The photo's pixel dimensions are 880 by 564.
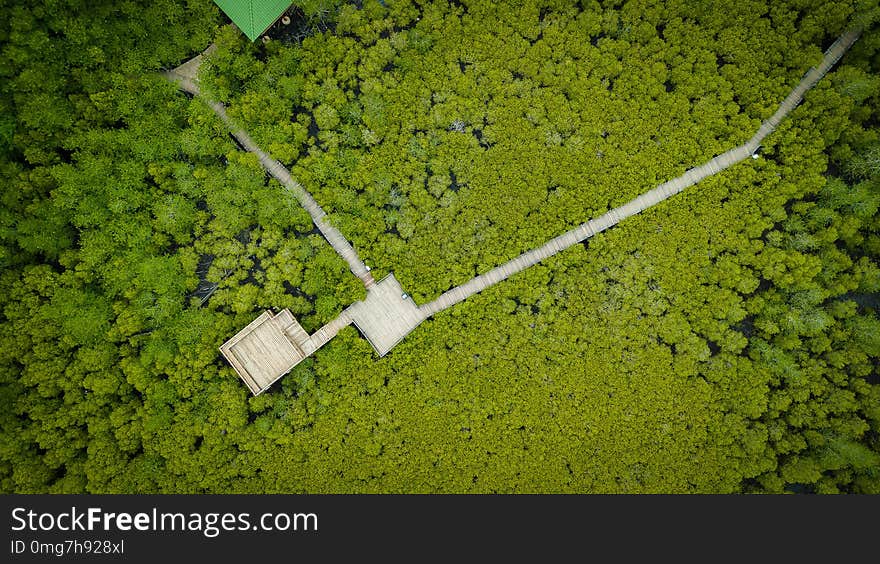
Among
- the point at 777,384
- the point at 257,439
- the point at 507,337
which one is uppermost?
the point at 507,337

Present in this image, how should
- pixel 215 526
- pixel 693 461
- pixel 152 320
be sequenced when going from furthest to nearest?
1. pixel 693 461
2. pixel 152 320
3. pixel 215 526

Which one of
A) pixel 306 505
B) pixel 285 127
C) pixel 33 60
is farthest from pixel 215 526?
pixel 33 60

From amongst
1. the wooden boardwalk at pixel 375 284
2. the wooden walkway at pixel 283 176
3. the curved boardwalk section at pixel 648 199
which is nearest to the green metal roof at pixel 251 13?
the wooden walkway at pixel 283 176

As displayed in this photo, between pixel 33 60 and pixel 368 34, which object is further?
pixel 368 34

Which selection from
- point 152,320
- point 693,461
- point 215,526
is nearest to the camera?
point 215,526

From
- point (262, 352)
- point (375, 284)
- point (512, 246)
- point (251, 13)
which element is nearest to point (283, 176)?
point (375, 284)

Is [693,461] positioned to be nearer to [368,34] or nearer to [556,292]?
[556,292]

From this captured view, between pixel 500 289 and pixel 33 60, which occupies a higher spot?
pixel 33 60
